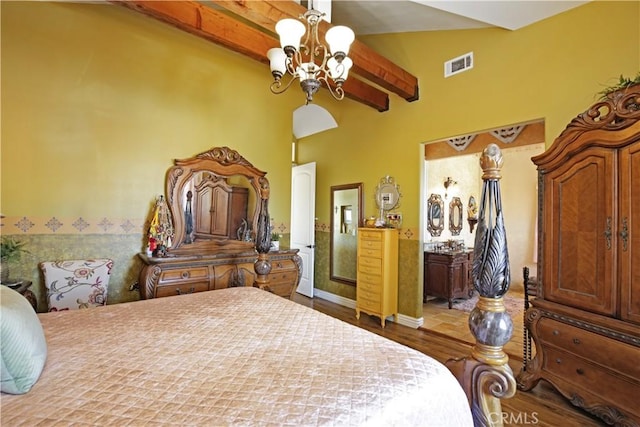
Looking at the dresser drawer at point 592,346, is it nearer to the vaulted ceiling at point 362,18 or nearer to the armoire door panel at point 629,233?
the armoire door panel at point 629,233

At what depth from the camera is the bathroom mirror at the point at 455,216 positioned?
568 centimetres

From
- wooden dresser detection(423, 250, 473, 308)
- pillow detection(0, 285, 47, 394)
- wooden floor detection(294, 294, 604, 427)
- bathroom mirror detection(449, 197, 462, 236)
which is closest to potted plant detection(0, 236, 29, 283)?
pillow detection(0, 285, 47, 394)

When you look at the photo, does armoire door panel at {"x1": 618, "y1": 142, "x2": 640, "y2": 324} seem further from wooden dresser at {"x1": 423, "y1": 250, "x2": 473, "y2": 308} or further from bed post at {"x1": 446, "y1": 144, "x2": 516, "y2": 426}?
wooden dresser at {"x1": 423, "y1": 250, "x2": 473, "y2": 308}

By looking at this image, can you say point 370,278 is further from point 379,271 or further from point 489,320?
point 489,320

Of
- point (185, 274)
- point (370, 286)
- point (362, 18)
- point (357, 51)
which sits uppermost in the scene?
point (362, 18)

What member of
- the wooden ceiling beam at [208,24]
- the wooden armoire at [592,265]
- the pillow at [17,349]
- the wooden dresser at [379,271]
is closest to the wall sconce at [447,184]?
the wooden dresser at [379,271]

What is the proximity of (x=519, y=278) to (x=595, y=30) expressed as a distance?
4.78m

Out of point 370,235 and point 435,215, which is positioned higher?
point 435,215

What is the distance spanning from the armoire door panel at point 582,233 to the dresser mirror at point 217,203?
239 cm

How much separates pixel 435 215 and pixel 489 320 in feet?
14.6

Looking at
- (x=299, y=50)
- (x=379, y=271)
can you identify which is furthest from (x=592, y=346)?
(x=299, y=50)

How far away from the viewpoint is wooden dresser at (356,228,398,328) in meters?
3.85

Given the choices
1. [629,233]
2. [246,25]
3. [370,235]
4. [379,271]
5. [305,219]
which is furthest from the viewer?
[305,219]

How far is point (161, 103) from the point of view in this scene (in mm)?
3227
